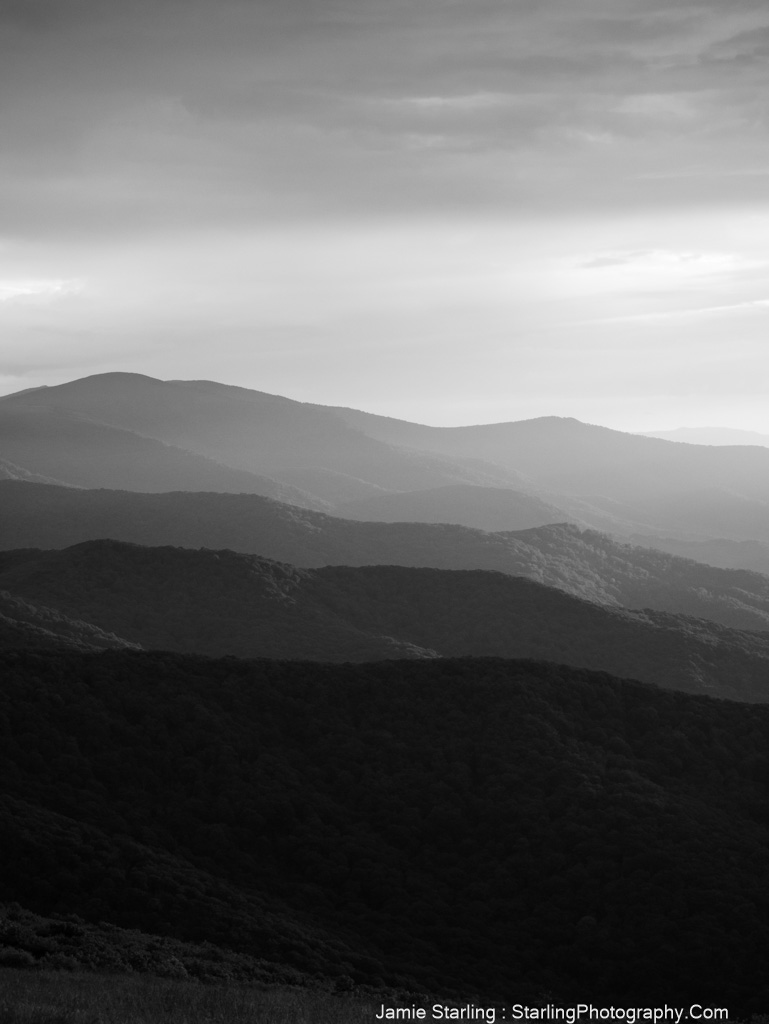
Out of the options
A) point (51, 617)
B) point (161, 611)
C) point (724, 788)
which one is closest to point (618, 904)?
point (724, 788)

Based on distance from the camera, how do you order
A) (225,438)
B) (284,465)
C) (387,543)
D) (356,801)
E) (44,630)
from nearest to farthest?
(356,801) < (44,630) < (387,543) < (284,465) < (225,438)

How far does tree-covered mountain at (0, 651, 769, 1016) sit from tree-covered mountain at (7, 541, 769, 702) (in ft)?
42.8

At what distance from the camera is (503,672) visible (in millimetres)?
30000

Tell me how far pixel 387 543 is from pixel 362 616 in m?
27.8

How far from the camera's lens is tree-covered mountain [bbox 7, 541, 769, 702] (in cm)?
4328

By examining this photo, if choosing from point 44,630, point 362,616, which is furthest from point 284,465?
point 44,630

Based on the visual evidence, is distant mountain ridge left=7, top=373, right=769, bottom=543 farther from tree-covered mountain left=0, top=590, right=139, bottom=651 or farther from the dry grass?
the dry grass

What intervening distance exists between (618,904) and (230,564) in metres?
32.2

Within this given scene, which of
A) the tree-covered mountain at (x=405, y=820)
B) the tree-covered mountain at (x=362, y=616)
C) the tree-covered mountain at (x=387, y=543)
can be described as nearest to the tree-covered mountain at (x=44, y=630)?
the tree-covered mountain at (x=362, y=616)

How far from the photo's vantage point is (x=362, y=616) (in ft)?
157

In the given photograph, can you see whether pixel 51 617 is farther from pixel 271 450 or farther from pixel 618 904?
pixel 271 450

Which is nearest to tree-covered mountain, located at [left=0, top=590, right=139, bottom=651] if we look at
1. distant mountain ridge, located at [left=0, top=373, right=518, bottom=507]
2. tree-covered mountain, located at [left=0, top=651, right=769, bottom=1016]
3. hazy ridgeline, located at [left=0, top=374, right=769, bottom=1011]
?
hazy ridgeline, located at [left=0, top=374, right=769, bottom=1011]

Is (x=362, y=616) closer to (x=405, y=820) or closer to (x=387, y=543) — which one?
(x=405, y=820)

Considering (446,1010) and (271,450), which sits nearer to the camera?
(446,1010)
